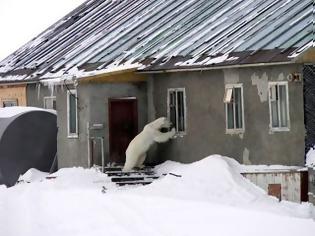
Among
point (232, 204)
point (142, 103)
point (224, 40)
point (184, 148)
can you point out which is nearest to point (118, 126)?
point (142, 103)

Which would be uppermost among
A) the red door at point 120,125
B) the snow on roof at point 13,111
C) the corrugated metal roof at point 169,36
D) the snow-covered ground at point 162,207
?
the corrugated metal roof at point 169,36

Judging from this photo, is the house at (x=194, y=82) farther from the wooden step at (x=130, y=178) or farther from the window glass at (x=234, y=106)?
the wooden step at (x=130, y=178)

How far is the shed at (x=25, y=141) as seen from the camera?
22.7m

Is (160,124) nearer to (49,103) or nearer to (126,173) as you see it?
(126,173)

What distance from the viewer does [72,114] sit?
21.4 metres

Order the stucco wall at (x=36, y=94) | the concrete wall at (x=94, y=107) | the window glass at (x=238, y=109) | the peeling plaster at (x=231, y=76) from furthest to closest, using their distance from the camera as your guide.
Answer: the stucco wall at (x=36, y=94) → the concrete wall at (x=94, y=107) → the window glass at (x=238, y=109) → the peeling plaster at (x=231, y=76)

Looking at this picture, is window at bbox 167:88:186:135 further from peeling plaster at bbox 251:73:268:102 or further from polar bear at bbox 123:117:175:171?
peeling plaster at bbox 251:73:268:102

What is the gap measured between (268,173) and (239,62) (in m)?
2.78

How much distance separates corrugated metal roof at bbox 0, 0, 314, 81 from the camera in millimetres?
17719

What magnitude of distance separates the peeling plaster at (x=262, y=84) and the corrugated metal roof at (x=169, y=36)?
550mm

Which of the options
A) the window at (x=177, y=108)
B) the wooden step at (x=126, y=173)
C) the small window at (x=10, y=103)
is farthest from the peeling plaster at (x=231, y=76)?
the small window at (x=10, y=103)

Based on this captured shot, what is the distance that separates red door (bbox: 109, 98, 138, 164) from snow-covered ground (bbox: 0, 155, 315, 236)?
1.55 metres

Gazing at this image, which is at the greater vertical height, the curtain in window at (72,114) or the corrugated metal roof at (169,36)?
the corrugated metal roof at (169,36)

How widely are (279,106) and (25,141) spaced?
9.36 meters
